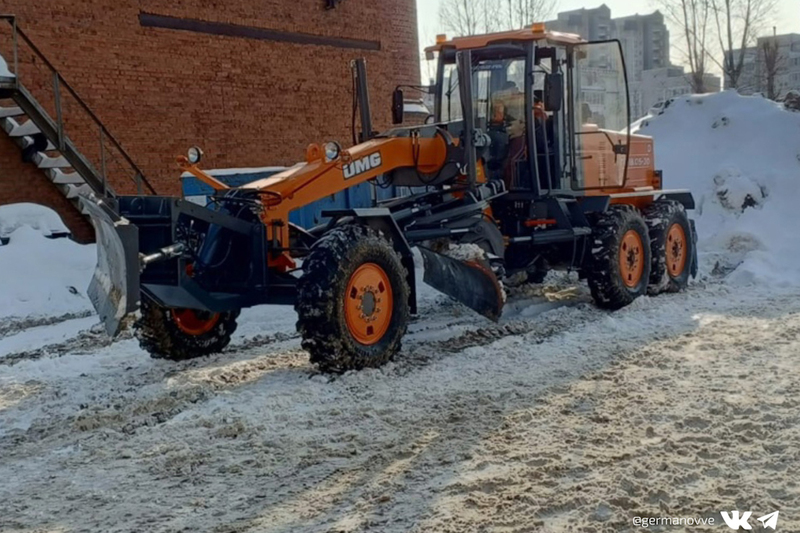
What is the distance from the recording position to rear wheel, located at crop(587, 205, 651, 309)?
9.84 m

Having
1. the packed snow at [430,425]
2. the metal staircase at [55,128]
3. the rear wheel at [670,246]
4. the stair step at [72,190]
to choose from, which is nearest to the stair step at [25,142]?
the metal staircase at [55,128]

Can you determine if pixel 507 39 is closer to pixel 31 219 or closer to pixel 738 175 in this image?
pixel 738 175

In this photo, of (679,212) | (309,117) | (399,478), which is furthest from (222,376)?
(309,117)

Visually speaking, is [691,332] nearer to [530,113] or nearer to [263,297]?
[530,113]

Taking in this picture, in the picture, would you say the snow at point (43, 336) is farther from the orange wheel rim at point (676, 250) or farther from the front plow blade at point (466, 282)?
the orange wheel rim at point (676, 250)

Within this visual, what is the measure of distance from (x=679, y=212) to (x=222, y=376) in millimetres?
6423

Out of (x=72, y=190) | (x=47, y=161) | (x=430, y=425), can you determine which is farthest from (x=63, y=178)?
(x=430, y=425)

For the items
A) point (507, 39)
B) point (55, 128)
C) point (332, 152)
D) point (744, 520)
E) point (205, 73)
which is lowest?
point (744, 520)

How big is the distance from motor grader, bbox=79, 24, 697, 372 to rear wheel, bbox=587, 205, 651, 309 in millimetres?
21

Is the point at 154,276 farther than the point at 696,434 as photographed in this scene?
Yes

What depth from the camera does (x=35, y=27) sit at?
1442 cm

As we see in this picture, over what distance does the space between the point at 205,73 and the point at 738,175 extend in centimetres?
922

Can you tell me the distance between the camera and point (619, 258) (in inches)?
Result: 395

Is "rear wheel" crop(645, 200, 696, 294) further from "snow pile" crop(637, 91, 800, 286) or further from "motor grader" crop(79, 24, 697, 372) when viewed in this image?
"snow pile" crop(637, 91, 800, 286)
